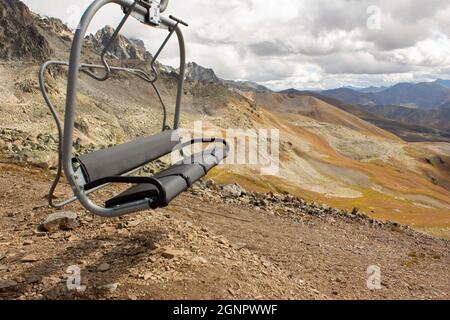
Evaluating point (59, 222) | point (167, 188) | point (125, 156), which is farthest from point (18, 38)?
point (167, 188)

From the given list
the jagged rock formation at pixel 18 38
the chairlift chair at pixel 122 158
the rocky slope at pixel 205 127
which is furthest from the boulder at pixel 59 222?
the jagged rock formation at pixel 18 38

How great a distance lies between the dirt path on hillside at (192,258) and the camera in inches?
245

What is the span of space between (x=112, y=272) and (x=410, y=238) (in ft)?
38.7

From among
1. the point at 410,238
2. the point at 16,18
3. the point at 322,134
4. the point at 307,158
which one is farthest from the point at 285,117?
the point at 410,238

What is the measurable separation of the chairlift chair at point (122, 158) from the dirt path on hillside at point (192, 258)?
3.84 ft

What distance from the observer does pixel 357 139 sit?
5950 inches

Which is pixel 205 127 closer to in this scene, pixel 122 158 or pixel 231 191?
pixel 231 191

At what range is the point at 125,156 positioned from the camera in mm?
7348

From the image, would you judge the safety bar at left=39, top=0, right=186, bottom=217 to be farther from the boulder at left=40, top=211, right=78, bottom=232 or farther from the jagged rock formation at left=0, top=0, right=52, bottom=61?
the jagged rock formation at left=0, top=0, right=52, bottom=61

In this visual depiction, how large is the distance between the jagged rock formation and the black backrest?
75834 mm

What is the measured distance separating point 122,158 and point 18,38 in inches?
3244

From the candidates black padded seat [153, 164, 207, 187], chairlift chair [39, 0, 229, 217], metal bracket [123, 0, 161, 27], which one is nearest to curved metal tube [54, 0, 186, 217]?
chairlift chair [39, 0, 229, 217]

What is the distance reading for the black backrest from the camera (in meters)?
6.20
